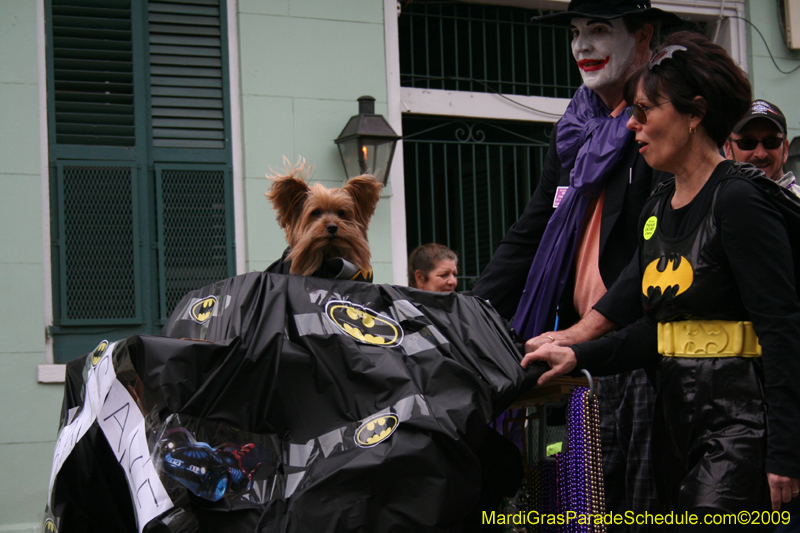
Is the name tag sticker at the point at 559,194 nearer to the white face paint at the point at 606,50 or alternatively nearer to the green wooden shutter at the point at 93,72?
the white face paint at the point at 606,50

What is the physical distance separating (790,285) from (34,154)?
18.3 feet

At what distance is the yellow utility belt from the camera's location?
2211mm

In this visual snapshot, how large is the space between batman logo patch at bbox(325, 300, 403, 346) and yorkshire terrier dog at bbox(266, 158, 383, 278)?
109cm

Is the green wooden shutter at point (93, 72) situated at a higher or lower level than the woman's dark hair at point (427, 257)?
higher

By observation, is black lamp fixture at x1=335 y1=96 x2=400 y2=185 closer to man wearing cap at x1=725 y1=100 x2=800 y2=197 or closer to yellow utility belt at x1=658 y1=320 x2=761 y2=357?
man wearing cap at x1=725 y1=100 x2=800 y2=197

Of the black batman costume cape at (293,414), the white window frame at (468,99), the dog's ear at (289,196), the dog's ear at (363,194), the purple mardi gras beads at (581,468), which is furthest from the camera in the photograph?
the white window frame at (468,99)

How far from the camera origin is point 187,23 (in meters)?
6.76

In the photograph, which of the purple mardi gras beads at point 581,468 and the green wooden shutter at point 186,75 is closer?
the purple mardi gras beads at point 581,468

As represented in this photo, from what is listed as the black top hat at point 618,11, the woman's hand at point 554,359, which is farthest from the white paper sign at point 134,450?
the black top hat at point 618,11

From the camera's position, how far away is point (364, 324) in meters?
2.54

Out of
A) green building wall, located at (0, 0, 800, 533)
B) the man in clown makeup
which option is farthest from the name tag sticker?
green building wall, located at (0, 0, 800, 533)

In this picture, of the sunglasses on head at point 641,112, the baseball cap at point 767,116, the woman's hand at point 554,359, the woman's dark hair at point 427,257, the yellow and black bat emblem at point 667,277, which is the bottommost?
the woman's hand at point 554,359

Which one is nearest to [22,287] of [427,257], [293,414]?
[427,257]

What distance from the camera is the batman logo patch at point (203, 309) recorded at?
8.60 ft
